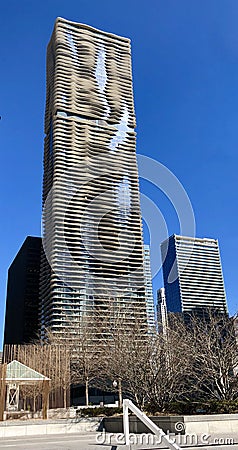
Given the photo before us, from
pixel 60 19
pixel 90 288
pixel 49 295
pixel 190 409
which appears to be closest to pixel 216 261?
pixel 90 288

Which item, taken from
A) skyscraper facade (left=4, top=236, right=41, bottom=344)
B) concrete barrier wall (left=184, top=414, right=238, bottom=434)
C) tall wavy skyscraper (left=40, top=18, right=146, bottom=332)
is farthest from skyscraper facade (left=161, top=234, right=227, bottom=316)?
concrete barrier wall (left=184, top=414, right=238, bottom=434)

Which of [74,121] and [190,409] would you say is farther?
[74,121]

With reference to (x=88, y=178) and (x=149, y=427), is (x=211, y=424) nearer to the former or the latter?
(x=149, y=427)

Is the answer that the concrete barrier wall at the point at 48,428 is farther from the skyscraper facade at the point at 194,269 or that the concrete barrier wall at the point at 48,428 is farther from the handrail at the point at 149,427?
the skyscraper facade at the point at 194,269

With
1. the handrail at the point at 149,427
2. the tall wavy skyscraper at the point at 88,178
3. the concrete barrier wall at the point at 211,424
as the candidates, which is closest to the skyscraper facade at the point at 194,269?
the tall wavy skyscraper at the point at 88,178

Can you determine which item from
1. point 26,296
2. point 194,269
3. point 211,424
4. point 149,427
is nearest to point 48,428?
point 211,424

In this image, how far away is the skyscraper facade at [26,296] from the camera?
405 feet

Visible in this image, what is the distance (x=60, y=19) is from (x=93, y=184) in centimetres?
5562

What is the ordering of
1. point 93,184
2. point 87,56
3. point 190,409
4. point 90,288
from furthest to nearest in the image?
point 87,56 → point 93,184 → point 90,288 → point 190,409

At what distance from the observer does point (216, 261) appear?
12738cm

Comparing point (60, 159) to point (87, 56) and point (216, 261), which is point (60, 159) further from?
point (216, 261)

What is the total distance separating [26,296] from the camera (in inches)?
4956

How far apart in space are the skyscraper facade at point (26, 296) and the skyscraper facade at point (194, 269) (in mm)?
39697

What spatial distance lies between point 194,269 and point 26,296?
Answer: 51.3 meters
